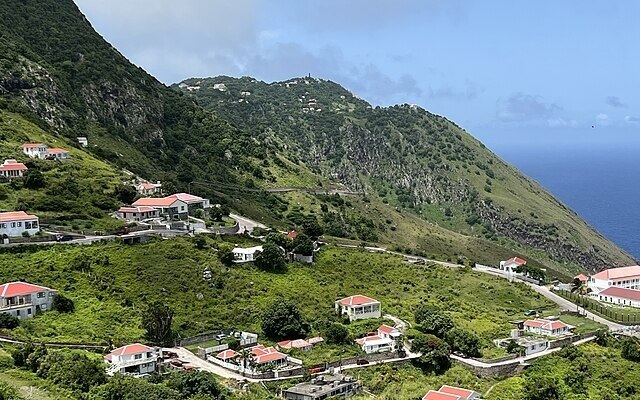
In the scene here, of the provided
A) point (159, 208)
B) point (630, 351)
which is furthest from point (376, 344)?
point (159, 208)

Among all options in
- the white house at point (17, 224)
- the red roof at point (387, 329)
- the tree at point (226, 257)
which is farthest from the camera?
the tree at point (226, 257)

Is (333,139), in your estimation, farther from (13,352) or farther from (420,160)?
(13,352)

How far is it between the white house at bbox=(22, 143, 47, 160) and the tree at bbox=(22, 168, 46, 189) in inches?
376

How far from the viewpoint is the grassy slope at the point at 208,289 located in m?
48.8

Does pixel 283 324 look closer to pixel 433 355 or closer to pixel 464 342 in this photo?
pixel 433 355

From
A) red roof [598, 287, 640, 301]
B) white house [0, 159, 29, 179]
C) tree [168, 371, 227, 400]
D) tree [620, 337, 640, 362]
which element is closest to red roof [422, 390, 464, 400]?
Answer: tree [168, 371, 227, 400]

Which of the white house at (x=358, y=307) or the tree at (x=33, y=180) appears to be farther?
the tree at (x=33, y=180)

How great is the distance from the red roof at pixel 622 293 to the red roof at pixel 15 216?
4940 cm

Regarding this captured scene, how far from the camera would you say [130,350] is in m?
41.9

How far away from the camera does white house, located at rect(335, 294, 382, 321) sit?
54.5 m

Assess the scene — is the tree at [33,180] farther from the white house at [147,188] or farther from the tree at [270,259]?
the tree at [270,259]

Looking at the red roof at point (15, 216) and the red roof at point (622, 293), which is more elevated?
the red roof at point (15, 216)

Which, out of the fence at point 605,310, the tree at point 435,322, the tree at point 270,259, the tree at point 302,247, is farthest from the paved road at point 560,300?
the tree at point 270,259

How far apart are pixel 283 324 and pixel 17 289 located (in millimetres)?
17318
